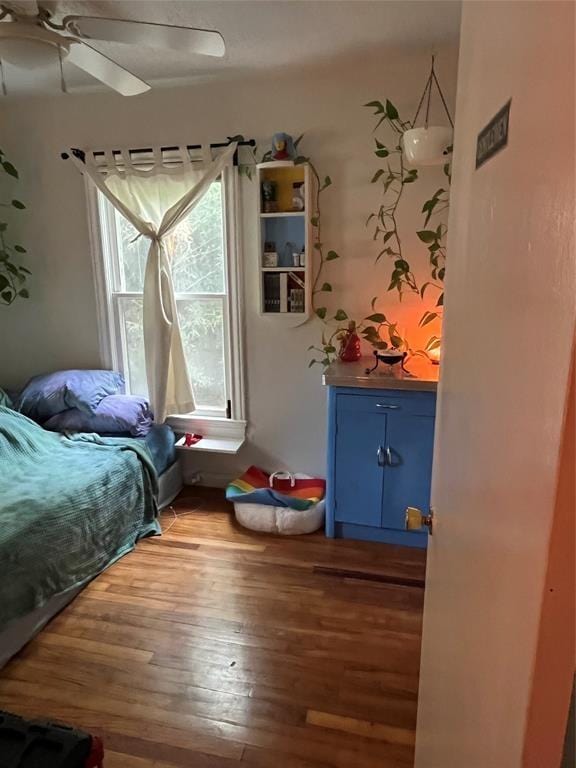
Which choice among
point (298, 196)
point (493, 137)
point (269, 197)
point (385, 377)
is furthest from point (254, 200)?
point (493, 137)

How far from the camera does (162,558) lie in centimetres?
270

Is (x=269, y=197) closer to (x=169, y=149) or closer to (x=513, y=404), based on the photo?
(x=169, y=149)

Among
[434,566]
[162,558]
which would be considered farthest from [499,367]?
[162,558]

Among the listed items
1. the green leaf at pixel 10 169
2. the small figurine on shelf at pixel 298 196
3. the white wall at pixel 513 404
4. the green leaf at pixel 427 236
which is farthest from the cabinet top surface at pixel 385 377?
the green leaf at pixel 10 169

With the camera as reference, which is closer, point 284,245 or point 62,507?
point 62,507

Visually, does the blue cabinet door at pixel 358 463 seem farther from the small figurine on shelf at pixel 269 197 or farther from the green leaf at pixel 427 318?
the small figurine on shelf at pixel 269 197

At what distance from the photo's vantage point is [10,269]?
3.29 metres

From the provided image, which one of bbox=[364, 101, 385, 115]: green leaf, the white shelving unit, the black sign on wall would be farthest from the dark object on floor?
bbox=[364, 101, 385, 115]: green leaf

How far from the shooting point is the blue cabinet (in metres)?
2.62

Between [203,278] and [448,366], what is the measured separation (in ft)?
7.93

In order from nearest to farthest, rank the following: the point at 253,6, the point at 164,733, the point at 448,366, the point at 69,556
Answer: the point at 448,366, the point at 164,733, the point at 253,6, the point at 69,556

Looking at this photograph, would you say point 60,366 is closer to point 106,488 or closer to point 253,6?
point 106,488

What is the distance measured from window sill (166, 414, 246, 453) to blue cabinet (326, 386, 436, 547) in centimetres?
74

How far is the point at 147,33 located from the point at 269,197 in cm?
124
